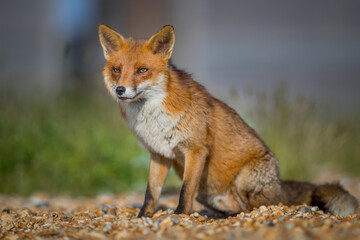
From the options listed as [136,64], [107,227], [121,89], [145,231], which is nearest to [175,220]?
[145,231]

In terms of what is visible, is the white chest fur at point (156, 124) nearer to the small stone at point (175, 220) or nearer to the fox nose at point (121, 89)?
the fox nose at point (121, 89)

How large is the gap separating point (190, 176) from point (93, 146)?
3.32 meters

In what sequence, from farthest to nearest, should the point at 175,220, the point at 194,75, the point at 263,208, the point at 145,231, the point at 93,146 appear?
the point at 194,75, the point at 93,146, the point at 263,208, the point at 175,220, the point at 145,231

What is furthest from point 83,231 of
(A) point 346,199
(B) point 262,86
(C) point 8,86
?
(B) point 262,86

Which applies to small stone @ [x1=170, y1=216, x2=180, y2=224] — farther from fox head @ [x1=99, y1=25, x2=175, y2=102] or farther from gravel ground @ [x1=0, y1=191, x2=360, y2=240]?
fox head @ [x1=99, y1=25, x2=175, y2=102]

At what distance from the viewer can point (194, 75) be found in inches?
369

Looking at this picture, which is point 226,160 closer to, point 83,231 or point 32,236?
point 83,231

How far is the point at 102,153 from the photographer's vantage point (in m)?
7.13

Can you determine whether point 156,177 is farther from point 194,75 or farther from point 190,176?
point 194,75

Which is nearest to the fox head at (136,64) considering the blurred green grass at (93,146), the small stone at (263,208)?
the small stone at (263,208)

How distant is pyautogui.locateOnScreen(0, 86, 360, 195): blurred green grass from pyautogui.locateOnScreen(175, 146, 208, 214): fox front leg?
9.41ft

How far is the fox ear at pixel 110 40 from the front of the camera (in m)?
4.59

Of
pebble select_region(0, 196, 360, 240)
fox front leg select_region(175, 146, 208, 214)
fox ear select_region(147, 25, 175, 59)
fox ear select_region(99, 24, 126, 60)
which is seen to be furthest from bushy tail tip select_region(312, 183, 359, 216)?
fox ear select_region(99, 24, 126, 60)

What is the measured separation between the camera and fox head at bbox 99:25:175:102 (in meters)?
4.16
